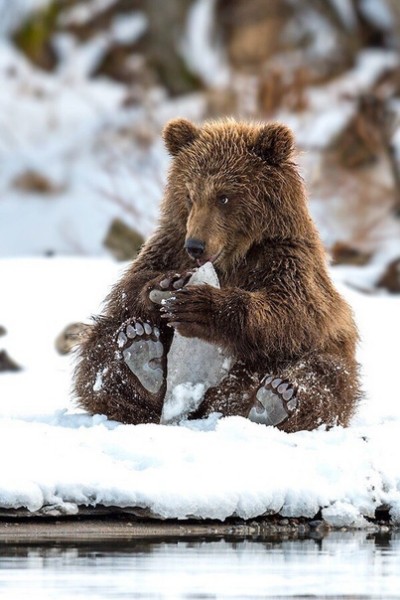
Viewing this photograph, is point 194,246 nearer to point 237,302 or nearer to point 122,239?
point 237,302

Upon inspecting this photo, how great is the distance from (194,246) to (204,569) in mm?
2449

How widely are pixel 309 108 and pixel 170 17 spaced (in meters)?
5.20

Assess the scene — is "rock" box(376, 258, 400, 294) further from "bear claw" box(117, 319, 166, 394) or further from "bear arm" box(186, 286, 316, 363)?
"bear claw" box(117, 319, 166, 394)

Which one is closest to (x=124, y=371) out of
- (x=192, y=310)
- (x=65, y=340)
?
(x=192, y=310)

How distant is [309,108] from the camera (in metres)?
20.4

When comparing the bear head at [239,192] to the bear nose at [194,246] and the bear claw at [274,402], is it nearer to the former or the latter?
the bear nose at [194,246]

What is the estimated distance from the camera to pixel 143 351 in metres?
7.68

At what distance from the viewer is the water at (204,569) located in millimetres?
4945

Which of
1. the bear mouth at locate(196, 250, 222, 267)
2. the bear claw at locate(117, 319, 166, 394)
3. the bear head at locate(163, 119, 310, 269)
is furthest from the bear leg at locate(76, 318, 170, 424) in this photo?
the bear head at locate(163, 119, 310, 269)

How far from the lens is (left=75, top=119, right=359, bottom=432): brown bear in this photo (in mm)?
7430

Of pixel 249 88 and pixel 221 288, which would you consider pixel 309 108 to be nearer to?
pixel 249 88

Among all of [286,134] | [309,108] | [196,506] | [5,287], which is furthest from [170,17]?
[196,506]

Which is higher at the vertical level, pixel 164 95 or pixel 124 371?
pixel 164 95

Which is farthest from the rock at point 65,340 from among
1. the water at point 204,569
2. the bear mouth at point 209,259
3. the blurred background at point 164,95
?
the blurred background at point 164,95
